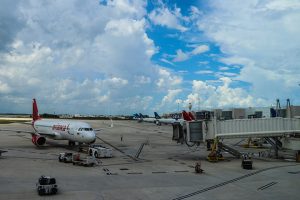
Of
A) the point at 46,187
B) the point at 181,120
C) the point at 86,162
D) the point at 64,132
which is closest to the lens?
the point at 46,187

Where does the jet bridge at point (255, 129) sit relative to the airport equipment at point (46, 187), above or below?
above

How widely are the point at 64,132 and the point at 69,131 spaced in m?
1.59

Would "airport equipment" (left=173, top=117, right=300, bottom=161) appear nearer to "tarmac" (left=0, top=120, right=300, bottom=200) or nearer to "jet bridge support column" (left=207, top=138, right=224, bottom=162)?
"jet bridge support column" (left=207, top=138, right=224, bottom=162)

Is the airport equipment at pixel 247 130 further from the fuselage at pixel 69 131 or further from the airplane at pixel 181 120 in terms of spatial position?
the fuselage at pixel 69 131

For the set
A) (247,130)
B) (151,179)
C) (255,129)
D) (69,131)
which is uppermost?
(255,129)

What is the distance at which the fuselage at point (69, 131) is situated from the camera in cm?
4579

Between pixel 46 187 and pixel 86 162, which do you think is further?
pixel 86 162

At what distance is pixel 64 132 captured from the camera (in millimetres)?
49125

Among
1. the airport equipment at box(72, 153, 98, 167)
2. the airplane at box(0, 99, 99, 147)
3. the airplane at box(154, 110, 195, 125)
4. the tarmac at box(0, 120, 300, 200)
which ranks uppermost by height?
the airplane at box(154, 110, 195, 125)

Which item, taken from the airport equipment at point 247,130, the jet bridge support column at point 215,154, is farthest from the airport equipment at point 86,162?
the airport equipment at point 247,130

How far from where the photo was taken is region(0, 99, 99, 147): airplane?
151 feet

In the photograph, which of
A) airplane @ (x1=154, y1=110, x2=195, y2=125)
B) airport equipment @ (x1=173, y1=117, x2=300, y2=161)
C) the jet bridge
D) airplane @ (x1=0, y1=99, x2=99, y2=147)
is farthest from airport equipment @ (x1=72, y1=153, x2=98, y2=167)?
airplane @ (x1=154, y1=110, x2=195, y2=125)

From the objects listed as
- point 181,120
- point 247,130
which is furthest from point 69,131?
point 181,120

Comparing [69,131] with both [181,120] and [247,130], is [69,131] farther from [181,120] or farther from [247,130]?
[181,120]
